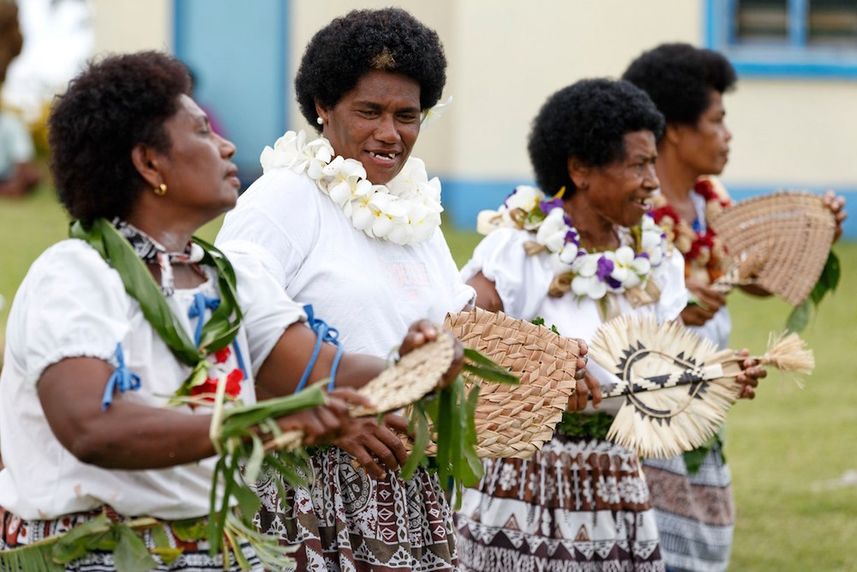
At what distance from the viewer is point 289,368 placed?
11.3 feet

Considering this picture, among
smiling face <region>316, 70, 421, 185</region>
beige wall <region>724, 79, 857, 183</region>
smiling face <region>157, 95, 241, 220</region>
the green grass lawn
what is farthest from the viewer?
beige wall <region>724, 79, 857, 183</region>

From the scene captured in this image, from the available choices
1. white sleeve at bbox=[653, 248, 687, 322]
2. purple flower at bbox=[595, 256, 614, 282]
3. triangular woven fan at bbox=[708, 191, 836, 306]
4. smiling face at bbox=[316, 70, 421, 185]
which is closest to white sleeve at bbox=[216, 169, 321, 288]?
smiling face at bbox=[316, 70, 421, 185]

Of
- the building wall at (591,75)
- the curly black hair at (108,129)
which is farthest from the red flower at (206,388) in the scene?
the building wall at (591,75)

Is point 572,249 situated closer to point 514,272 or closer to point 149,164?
point 514,272

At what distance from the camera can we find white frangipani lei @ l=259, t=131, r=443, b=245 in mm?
4035

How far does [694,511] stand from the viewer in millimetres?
6004

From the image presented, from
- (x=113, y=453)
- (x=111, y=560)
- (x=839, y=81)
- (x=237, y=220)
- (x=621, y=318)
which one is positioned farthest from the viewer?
(x=839, y=81)

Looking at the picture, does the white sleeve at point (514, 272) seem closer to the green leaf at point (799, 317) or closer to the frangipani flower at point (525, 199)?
the frangipani flower at point (525, 199)

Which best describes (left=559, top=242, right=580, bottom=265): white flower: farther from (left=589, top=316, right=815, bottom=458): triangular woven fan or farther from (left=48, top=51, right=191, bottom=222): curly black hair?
(left=48, top=51, right=191, bottom=222): curly black hair

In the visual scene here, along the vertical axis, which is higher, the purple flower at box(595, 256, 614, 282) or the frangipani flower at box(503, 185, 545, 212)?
the frangipani flower at box(503, 185, 545, 212)

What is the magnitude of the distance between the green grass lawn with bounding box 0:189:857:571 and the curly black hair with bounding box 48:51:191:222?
9.52 feet

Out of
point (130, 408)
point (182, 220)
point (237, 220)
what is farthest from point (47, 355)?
point (237, 220)

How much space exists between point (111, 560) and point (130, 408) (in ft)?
1.32

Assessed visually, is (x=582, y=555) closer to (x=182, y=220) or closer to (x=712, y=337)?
(x=712, y=337)
